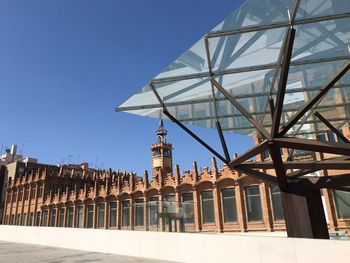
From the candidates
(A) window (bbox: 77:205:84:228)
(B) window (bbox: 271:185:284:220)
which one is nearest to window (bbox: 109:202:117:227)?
(A) window (bbox: 77:205:84:228)

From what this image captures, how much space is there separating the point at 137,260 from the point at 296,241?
308 inches

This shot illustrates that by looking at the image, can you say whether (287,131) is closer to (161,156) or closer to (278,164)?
(278,164)

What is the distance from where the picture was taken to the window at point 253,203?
91.3 ft

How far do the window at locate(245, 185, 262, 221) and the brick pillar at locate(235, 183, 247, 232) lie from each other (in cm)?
48

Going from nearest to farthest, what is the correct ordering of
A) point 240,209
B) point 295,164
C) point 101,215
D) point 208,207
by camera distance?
1. point 295,164
2. point 240,209
3. point 208,207
4. point 101,215

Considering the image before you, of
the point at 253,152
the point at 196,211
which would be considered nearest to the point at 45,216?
the point at 196,211

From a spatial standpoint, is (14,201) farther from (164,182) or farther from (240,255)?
(240,255)

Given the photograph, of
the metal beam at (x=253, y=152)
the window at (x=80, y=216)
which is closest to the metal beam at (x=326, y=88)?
the metal beam at (x=253, y=152)

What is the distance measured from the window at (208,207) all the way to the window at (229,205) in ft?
4.77

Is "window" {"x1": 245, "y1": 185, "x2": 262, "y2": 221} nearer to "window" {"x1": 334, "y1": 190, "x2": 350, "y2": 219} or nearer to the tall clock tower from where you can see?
"window" {"x1": 334, "y1": 190, "x2": 350, "y2": 219}

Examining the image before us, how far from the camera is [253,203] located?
2831 centimetres

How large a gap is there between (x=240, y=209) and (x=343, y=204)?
29.7 ft

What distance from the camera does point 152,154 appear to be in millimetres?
54625

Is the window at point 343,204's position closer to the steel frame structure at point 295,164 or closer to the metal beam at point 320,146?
the steel frame structure at point 295,164
